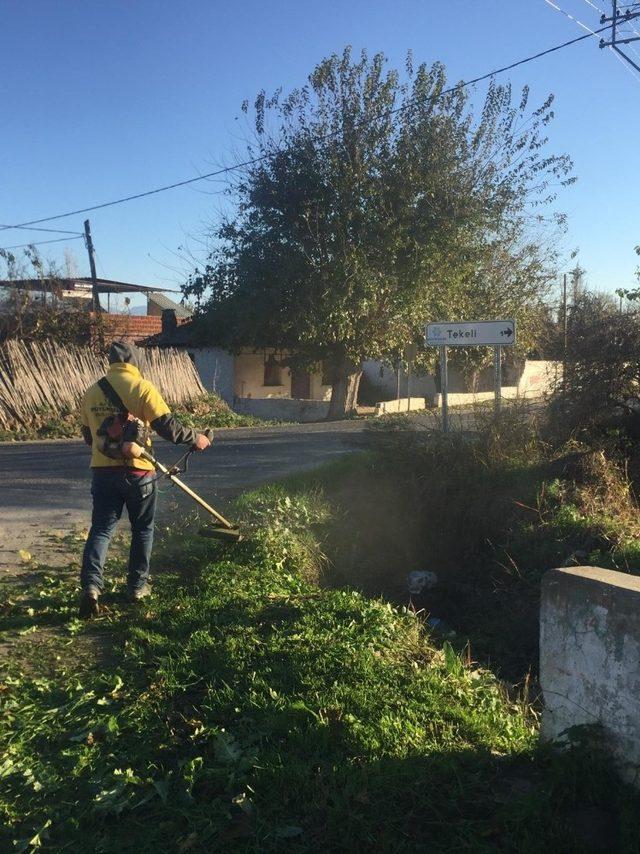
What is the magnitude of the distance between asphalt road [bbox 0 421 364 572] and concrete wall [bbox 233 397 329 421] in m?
9.85

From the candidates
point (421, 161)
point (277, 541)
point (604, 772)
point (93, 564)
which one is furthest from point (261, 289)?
point (604, 772)

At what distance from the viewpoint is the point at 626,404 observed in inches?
364

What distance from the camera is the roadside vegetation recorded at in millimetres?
2855

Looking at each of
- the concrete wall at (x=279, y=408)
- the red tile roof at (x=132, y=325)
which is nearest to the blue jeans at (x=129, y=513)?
the red tile roof at (x=132, y=325)

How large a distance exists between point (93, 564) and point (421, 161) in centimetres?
2057

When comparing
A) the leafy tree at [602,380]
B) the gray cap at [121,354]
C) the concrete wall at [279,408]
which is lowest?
the concrete wall at [279,408]

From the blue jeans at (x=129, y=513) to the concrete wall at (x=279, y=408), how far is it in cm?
2084

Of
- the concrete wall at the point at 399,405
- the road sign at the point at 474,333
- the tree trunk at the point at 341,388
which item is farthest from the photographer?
the tree trunk at the point at 341,388

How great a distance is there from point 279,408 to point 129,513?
69.9 ft

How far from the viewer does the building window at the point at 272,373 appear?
3052 centimetres

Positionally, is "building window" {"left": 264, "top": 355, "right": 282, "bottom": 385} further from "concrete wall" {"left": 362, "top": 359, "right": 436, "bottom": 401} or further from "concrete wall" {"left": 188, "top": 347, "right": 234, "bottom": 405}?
"concrete wall" {"left": 362, "top": 359, "right": 436, "bottom": 401}

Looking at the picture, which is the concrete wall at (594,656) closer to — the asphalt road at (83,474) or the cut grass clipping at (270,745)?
the cut grass clipping at (270,745)

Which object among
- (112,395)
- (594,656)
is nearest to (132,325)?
(112,395)

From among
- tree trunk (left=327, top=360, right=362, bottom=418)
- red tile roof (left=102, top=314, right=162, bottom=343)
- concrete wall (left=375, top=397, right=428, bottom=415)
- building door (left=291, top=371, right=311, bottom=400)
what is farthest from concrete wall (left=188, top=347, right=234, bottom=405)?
concrete wall (left=375, top=397, right=428, bottom=415)
